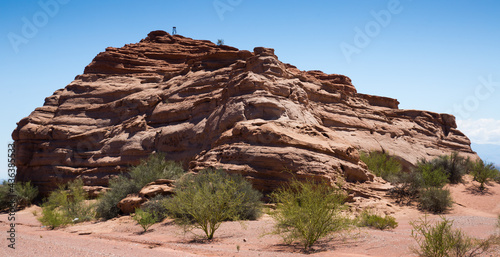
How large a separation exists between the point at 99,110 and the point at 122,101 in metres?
2.42

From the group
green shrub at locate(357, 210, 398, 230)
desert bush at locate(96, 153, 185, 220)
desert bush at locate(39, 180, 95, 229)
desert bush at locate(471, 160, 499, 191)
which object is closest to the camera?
green shrub at locate(357, 210, 398, 230)

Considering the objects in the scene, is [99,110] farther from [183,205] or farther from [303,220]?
[303,220]

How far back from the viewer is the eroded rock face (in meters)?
16.5

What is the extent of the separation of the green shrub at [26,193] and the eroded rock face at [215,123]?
987 mm

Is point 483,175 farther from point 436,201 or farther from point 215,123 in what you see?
point 215,123

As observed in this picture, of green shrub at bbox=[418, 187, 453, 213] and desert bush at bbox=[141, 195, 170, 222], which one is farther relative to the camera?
green shrub at bbox=[418, 187, 453, 213]

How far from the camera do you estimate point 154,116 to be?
25609mm

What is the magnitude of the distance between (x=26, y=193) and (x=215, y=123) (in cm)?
1585

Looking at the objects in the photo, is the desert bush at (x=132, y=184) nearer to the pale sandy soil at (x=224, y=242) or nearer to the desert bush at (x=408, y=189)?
the pale sandy soil at (x=224, y=242)

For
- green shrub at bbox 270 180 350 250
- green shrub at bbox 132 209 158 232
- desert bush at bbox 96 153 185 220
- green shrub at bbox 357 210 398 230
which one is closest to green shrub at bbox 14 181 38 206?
desert bush at bbox 96 153 185 220

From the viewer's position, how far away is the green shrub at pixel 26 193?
24.9 meters

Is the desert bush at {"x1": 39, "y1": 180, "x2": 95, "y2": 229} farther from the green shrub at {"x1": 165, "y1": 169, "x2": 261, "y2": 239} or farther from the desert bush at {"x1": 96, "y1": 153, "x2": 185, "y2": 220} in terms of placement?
the green shrub at {"x1": 165, "y1": 169, "x2": 261, "y2": 239}

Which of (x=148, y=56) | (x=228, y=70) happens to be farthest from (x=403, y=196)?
(x=148, y=56)

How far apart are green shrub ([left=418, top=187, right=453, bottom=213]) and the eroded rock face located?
2945 mm
